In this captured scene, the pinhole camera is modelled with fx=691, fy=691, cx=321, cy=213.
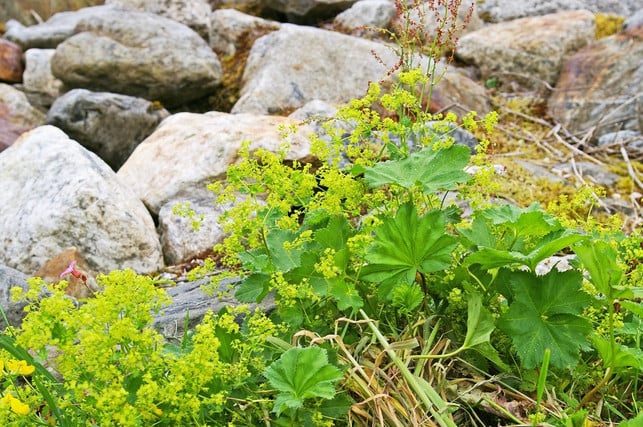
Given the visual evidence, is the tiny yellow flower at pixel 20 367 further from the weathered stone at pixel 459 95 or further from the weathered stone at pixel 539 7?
the weathered stone at pixel 539 7

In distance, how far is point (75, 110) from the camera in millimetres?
5184

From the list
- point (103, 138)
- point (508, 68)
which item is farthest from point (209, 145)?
point (508, 68)

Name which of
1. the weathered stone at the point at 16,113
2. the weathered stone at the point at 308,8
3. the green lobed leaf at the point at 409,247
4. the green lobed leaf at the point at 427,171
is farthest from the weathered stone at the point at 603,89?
the weathered stone at the point at 16,113

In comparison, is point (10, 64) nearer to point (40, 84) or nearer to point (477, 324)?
point (40, 84)

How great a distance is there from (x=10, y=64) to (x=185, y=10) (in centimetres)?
203

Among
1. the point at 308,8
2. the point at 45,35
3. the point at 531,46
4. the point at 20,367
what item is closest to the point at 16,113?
the point at 45,35

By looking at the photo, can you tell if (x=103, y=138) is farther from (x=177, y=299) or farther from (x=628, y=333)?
(x=628, y=333)

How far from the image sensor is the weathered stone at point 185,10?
7223 millimetres

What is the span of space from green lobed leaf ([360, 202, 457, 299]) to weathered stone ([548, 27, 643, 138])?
13.6 feet

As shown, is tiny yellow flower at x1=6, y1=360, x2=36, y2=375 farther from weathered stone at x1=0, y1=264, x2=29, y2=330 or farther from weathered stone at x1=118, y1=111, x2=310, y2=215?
weathered stone at x1=118, y1=111, x2=310, y2=215

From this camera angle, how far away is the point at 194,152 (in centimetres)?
410

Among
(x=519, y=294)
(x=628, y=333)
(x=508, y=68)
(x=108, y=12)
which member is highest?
(x=519, y=294)

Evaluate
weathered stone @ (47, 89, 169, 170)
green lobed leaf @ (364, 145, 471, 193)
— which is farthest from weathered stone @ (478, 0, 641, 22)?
green lobed leaf @ (364, 145, 471, 193)

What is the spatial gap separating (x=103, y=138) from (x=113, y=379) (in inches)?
171
